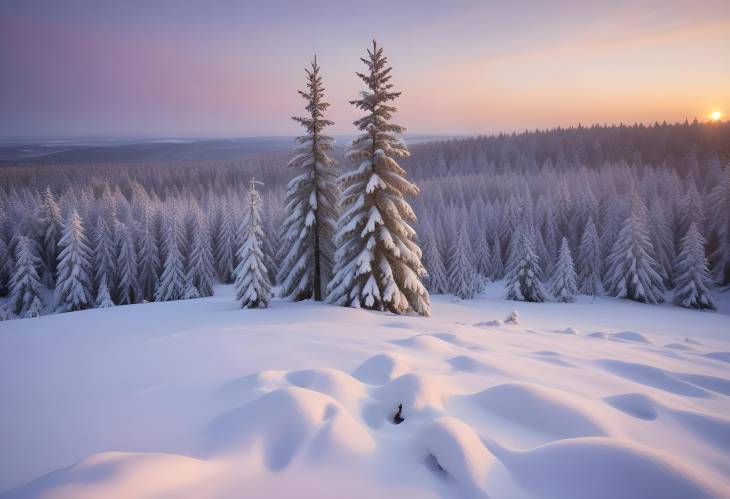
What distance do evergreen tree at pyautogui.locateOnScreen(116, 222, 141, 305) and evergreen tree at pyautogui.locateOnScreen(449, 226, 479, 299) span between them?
3858 centimetres

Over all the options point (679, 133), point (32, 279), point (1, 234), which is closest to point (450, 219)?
point (32, 279)

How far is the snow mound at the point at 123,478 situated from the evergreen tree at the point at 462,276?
41.4 metres

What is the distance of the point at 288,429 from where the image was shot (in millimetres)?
3008

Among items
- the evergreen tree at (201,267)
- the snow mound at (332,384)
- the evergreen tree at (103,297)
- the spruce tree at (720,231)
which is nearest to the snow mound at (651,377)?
the snow mound at (332,384)

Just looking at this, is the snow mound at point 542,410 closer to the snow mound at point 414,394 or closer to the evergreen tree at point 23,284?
the snow mound at point 414,394

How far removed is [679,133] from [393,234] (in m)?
120

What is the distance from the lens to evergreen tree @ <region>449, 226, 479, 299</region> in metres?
42.2

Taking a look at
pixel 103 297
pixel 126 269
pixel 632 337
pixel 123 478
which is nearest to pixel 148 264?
pixel 126 269

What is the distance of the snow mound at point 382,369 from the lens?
4.55 meters

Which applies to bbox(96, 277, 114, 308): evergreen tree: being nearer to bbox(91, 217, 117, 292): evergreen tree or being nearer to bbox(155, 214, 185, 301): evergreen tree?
bbox(91, 217, 117, 292): evergreen tree

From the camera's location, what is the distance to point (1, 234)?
49.2 meters

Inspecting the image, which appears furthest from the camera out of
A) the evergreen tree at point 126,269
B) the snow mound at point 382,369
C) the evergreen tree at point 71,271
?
the evergreen tree at point 126,269

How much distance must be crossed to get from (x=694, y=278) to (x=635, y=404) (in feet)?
143

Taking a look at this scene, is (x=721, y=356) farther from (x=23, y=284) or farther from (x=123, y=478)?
(x=23, y=284)
